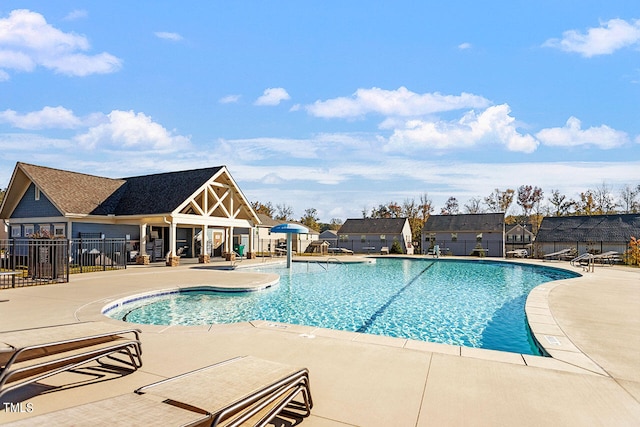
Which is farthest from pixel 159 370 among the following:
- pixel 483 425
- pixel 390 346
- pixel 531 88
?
pixel 531 88

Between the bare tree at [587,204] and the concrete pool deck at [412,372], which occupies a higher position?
the bare tree at [587,204]

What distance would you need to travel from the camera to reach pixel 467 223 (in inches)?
1590

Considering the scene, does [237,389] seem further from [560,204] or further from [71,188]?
[560,204]

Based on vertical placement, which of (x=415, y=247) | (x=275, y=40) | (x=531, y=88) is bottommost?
(x=415, y=247)

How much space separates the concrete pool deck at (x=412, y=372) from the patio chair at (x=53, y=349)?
0.23 meters

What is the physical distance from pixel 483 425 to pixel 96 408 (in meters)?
3.21

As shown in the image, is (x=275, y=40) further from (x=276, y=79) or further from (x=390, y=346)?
(x=390, y=346)

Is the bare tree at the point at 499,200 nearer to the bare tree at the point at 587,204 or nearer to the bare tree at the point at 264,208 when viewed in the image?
the bare tree at the point at 587,204

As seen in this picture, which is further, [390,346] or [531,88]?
[531,88]

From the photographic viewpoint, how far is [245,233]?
107ft

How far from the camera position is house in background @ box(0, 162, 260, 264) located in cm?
2000

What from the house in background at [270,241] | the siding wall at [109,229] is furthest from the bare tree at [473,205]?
the siding wall at [109,229]

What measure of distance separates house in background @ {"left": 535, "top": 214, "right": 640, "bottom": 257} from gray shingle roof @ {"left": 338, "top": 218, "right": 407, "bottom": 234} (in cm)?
1395

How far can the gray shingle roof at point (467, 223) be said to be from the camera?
3888 centimetres
